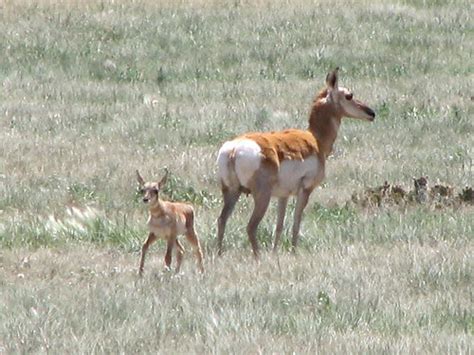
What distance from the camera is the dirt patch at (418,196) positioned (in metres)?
15.2

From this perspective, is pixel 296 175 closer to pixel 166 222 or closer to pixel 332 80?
pixel 332 80

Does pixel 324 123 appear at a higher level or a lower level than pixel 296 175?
higher

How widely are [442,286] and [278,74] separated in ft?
52.1

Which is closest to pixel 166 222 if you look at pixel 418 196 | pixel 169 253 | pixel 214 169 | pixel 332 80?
pixel 169 253

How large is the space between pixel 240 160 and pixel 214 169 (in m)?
4.79

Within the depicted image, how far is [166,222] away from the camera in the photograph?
39.7 feet

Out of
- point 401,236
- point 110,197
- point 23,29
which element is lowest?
point 23,29

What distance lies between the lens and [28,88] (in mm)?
24297

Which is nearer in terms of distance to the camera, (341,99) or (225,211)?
(225,211)

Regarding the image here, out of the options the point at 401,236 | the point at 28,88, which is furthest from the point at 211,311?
the point at 28,88

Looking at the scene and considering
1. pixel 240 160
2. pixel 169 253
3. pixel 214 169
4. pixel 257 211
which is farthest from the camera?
pixel 214 169

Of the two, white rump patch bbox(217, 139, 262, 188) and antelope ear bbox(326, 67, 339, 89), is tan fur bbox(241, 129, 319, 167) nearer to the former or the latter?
white rump patch bbox(217, 139, 262, 188)

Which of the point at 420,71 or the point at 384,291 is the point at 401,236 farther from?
the point at 420,71

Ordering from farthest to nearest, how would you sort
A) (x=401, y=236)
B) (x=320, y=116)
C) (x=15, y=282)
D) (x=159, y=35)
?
(x=159, y=35) < (x=320, y=116) < (x=401, y=236) < (x=15, y=282)
